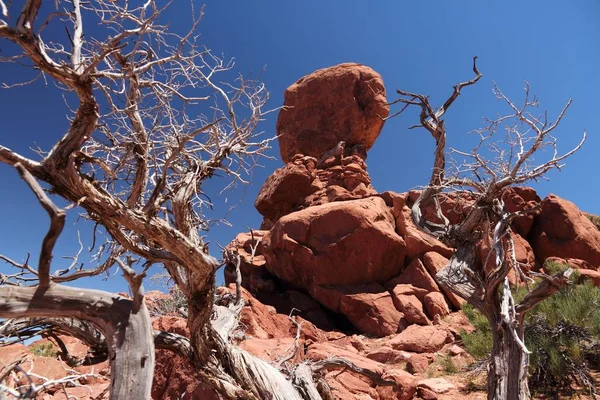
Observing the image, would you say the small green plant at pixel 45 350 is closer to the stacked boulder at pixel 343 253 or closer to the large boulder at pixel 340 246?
the stacked boulder at pixel 343 253

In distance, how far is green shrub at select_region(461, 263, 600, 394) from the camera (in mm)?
7352

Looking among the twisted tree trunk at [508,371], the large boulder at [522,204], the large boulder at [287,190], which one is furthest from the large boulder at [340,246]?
the twisted tree trunk at [508,371]

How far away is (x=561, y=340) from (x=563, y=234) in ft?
47.0

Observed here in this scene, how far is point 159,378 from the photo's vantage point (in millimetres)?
6160

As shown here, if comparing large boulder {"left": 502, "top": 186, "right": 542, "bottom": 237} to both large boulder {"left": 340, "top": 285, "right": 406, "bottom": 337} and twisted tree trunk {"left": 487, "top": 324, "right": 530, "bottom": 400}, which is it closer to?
large boulder {"left": 340, "top": 285, "right": 406, "bottom": 337}

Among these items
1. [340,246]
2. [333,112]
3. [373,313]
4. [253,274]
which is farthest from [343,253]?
[333,112]

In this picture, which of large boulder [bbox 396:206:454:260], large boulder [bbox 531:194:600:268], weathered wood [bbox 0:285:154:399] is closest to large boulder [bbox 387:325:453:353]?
large boulder [bbox 396:206:454:260]

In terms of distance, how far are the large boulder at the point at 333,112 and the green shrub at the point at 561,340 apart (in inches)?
801

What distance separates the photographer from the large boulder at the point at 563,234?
61.9ft

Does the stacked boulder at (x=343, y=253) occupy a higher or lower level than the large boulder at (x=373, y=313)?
higher

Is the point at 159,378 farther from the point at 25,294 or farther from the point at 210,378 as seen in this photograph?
the point at 25,294

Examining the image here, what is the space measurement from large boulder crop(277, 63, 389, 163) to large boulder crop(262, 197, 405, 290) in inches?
378

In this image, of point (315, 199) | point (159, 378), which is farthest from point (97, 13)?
point (315, 199)

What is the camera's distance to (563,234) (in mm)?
19625
